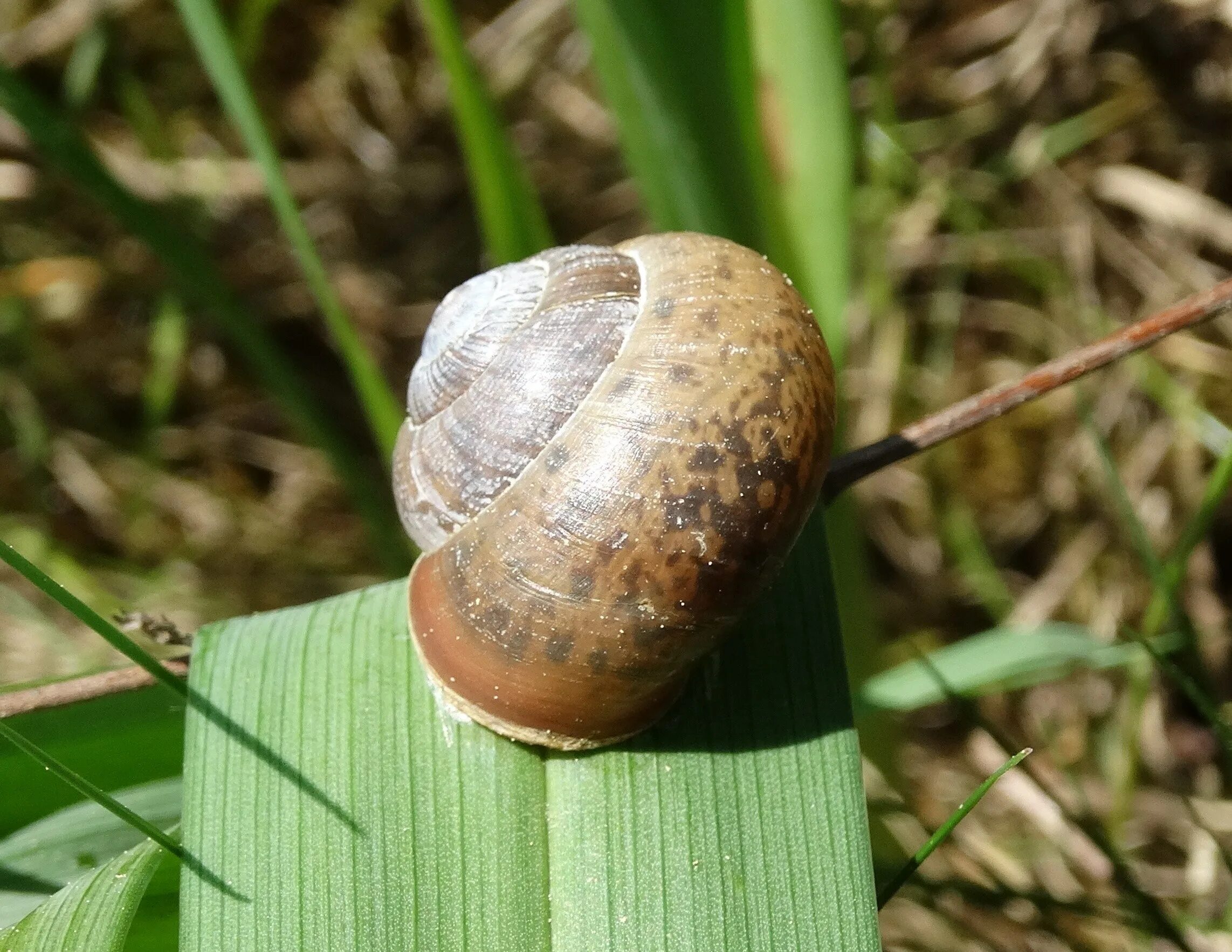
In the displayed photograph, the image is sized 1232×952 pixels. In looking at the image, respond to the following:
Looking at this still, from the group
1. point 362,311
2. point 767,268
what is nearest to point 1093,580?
point 767,268

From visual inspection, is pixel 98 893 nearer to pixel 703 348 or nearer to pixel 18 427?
pixel 703 348

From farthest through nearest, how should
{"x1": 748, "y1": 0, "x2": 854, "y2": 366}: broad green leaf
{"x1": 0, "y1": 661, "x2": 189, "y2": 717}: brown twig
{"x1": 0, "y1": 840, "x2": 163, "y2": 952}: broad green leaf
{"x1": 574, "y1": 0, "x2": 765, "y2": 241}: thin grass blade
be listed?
{"x1": 748, "y1": 0, "x2": 854, "y2": 366}: broad green leaf < {"x1": 574, "y1": 0, "x2": 765, "y2": 241}: thin grass blade < {"x1": 0, "y1": 661, "x2": 189, "y2": 717}: brown twig < {"x1": 0, "y1": 840, "x2": 163, "y2": 952}: broad green leaf

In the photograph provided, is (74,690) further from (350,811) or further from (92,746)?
(350,811)

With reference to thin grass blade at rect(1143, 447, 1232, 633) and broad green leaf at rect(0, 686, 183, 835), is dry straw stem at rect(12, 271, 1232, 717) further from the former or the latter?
thin grass blade at rect(1143, 447, 1232, 633)

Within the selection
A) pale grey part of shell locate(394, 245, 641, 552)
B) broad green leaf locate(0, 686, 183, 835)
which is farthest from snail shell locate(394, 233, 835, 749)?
broad green leaf locate(0, 686, 183, 835)

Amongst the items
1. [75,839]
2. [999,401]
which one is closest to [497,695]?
[75,839]

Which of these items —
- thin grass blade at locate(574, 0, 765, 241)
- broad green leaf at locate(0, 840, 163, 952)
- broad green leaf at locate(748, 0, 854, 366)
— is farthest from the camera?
broad green leaf at locate(748, 0, 854, 366)

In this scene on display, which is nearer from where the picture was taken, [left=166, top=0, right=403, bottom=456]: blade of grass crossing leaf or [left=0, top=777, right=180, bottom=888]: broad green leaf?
[left=0, top=777, right=180, bottom=888]: broad green leaf

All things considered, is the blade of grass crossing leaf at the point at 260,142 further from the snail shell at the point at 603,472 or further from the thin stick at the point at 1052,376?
the thin stick at the point at 1052,376
